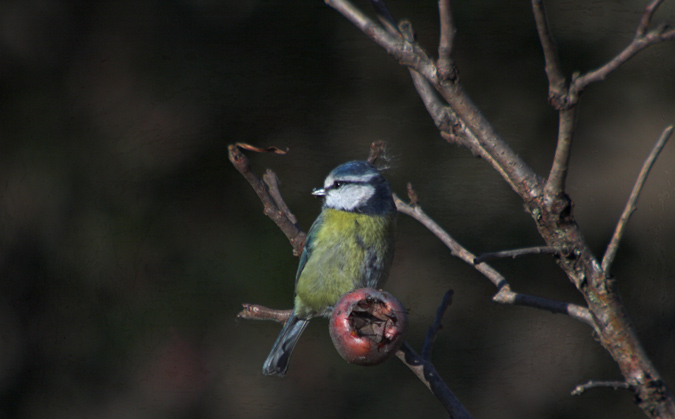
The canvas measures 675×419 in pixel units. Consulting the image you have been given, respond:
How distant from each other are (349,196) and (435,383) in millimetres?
567

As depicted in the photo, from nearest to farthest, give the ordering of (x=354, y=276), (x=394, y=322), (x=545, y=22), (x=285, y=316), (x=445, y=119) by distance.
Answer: (x=545, y=22)
(x=445, y=119)
(x=394, y=322)
(x=285, y=316)
(x=354, y=276)

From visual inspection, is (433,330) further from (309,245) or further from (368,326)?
(309,245)

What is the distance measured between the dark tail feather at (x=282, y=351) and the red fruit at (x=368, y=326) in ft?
1.62

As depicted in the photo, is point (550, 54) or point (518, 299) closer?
point (550, 54)

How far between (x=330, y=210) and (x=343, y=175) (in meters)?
0.17

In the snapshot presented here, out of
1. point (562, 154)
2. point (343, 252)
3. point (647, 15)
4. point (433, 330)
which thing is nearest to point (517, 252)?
point (562, 154)

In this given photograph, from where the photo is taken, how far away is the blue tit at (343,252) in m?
1.17

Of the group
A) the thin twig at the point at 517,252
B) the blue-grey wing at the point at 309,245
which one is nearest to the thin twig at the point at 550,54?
the thin twig at the point at 517,252

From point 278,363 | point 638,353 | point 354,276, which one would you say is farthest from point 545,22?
point 278,363

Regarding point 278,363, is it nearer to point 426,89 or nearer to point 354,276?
point 354,276

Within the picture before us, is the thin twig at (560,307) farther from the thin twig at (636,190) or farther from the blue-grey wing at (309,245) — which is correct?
the blue-grey wing at (309,245)

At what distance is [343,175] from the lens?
3.56ft

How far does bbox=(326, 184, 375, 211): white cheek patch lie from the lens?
3.72 feet

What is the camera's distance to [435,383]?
65 centimetres
